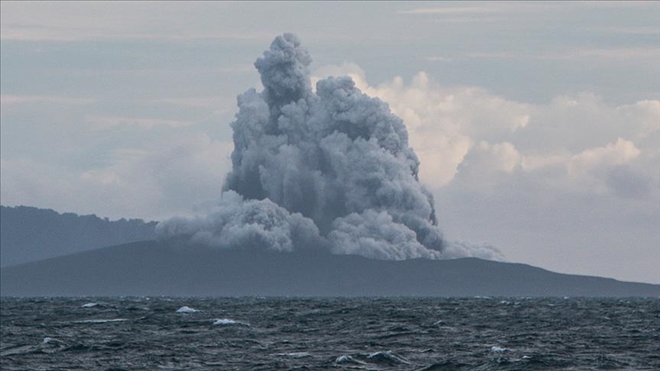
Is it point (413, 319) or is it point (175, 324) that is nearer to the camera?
point (175, 324)

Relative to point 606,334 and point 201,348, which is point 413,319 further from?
point 201,348

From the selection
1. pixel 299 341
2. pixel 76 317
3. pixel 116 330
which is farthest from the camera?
pixel 76 317

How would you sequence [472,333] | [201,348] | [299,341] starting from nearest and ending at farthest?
[201,348] < [299,341] < [472,333]

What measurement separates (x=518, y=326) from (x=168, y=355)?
122 feet

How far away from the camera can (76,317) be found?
128 metres

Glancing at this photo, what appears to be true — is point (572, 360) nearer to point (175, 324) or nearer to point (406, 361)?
point (406, 361)

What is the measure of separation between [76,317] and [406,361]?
222 feet

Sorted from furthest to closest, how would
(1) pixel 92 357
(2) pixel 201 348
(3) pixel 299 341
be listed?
(3) pixel 299 341 < (2) pixel 201 348 < (1) pixel 92 357

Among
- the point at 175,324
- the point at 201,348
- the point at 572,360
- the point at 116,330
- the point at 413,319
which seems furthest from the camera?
the point at 413,319

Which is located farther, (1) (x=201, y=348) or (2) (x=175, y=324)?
(2) (x=175, y=324)

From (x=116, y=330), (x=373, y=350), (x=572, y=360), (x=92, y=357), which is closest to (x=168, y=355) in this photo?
(x=92, y=357)

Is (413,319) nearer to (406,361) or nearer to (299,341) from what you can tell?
(299,341)

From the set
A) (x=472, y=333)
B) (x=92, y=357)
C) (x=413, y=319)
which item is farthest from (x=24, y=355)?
(x=413, y=319)

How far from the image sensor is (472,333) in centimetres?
9075
